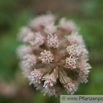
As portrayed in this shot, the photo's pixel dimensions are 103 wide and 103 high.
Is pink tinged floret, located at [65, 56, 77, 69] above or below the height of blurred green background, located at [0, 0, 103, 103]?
below

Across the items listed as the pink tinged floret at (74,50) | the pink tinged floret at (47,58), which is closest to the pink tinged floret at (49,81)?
the pink tinged floret at (47,58)

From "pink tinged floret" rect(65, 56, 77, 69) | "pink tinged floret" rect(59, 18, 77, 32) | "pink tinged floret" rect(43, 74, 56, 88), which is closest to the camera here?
"pink tinged floret" rect(43, 74, 56, 88)

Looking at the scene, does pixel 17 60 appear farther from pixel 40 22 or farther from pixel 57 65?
pixel 57 65

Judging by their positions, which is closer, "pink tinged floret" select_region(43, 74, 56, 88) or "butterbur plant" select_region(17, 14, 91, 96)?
"pink tinged floret" select_region(43, 74, 56, 88)

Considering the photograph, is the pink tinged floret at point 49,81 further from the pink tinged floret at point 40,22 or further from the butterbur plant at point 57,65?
the pink tinged floret at point 40,22

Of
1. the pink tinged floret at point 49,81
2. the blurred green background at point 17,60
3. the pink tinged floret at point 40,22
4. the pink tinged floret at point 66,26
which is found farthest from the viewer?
the blurred green background at point 17,60

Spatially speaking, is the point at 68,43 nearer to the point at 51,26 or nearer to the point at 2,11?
the point at 51,26

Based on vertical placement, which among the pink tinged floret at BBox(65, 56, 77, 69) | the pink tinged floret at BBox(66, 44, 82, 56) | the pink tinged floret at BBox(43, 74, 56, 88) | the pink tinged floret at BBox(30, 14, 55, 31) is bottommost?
the pink tinged floret at BBox(43, 74, 56, 88)

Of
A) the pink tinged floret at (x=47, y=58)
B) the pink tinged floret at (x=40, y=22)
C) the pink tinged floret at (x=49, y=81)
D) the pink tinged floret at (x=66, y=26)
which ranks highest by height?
the pink tinged floret at (x=40, y=22)

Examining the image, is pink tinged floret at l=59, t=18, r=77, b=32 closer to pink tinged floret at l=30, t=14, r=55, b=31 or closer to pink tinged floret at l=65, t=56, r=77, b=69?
pink tinged floret at l=30, t=14, r=55, b=31

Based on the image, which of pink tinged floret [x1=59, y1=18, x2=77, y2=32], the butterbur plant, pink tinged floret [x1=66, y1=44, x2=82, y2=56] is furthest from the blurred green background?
pink tinged floret [x1=66, y1=44, x2=82, y2=56]

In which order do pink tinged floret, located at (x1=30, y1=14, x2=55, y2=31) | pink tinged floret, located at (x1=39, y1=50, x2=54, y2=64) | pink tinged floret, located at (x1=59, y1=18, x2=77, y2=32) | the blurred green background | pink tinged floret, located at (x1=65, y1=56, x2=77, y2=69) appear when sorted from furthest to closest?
1. the blurred green background
2. pink tinged floret, located at (x1=30, y1=14, x2=55, y2=31)
3. pink tinged floret, located at (x1=59, y1=18, x2=77, y2=32)
4. pink tinged floret, located at (x1=39, y1=50, x2=54, y2=64)
5. pink tinged floret, located at (x1=65, y1=56, x2=77, y2=69)

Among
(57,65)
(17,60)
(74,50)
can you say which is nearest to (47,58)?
(57,65)
